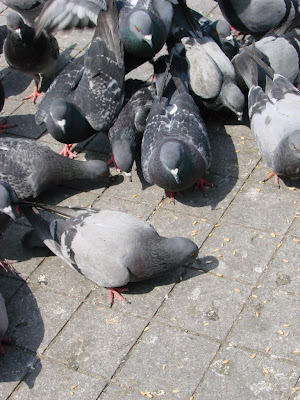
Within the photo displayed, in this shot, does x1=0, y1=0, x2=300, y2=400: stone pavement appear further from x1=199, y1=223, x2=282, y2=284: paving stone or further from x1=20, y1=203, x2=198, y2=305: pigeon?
x1=20, y1=203, x2=198, y2=305: pigeon

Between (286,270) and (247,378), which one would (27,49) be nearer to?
(286,270)

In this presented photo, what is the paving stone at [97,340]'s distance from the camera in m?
5.52

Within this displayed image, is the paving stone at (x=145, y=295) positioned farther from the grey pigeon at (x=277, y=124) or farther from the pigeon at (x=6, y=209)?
the grey pigeon at (x=277, y=124)

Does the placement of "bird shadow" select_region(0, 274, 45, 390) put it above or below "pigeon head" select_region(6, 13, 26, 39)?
below

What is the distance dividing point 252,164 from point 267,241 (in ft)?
4.28

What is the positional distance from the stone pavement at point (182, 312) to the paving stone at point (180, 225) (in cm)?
1

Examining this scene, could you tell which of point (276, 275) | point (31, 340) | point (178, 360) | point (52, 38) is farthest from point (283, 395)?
point (52, 38)

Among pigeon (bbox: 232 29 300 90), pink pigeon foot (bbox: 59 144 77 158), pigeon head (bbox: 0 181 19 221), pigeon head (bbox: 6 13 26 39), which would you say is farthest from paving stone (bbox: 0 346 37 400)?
pigeon head (bbox: 6 13 26 39)

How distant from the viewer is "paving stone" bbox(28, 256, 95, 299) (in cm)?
620

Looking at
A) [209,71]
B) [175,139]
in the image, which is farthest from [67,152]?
[209,71]

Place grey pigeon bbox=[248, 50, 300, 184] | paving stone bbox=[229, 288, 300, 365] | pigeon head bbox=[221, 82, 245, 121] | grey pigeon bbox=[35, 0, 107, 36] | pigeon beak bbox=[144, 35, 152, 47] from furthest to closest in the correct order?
grey pigeon bbox=[35, 0, 107, 36]
pigeon beak bbox=[144, 35, 152, 47]
pigeon head bbox=[221, 82, 245, 121]
grey pigeon bbox=[248, 50, 300, 184]
paving stone bbox=[229, 288, 300, 365]

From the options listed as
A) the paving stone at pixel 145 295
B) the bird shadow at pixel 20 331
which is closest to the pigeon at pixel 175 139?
the paving stone at pixel 145 295

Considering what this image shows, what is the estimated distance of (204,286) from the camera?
19.8 feet

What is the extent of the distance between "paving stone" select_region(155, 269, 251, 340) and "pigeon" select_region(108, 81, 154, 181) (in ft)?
5.56
